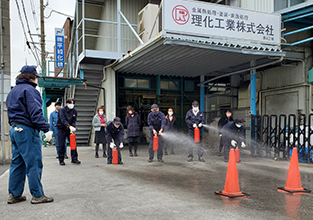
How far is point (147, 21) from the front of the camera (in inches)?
487

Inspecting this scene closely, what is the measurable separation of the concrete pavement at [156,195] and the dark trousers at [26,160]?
29 centimetres

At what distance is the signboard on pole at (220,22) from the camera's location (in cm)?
934

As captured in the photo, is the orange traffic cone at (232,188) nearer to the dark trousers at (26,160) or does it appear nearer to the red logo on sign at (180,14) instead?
the dark trousers at (26,160)

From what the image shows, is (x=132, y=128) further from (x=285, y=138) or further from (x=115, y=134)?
(x=285, y=138)

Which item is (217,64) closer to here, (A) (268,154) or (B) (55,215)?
(A) (268,154)

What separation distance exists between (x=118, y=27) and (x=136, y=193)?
9064 mm

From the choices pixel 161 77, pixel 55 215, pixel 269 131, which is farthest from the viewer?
pixel 161 77

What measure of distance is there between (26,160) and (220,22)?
7.86 m

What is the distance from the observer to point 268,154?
11.0 metres

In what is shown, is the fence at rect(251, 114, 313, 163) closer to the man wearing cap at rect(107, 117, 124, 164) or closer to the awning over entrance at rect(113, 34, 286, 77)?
the awning over entrance at rect(113, 34, 286, 77)

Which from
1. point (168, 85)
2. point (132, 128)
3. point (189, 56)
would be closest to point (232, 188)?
point (132, 128)

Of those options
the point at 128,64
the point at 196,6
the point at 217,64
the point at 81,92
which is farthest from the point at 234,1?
the point at 81,92

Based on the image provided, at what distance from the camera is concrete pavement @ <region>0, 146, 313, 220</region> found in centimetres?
414

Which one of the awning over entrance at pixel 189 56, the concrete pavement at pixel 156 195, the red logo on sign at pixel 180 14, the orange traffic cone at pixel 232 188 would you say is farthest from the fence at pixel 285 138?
Result: the orange traffic cone at pixel 232 188
